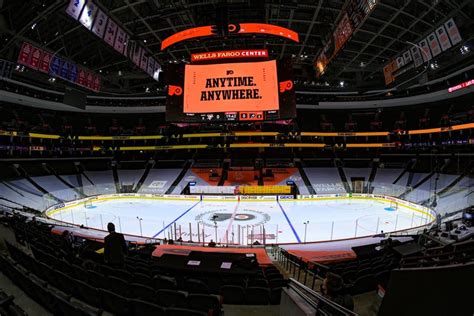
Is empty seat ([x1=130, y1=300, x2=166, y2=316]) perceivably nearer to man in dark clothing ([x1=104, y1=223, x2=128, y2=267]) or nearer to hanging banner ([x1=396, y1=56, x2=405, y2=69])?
man in dark clothing ([x1=104, y1=223, x2=128, y2=267])

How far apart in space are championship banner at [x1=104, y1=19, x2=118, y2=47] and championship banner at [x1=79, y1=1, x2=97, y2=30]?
830 millimetres

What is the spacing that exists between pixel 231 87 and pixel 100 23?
5955 mm

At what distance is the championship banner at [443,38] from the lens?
30.0 ft

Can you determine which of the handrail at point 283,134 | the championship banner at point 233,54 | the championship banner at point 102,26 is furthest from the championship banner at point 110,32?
the handrail at point 283,134

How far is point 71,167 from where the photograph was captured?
2869 centimetres

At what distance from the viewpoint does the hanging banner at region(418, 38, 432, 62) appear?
10.1 m

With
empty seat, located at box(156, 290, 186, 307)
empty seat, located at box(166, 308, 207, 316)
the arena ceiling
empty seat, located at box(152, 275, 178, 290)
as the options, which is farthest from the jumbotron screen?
empty seat, located at box(166, 308, 207, 316)

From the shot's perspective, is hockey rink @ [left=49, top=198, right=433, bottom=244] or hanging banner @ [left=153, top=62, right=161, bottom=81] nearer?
hockey rink @ [left=49, top=198, right=433, bottom=244]

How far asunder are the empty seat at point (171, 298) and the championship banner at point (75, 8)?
7.98 m

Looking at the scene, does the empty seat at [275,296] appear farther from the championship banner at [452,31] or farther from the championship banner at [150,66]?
the championship banner at [150,66]

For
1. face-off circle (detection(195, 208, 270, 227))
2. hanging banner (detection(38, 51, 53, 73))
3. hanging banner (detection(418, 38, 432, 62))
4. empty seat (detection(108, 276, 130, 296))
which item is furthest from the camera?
face-off circle (detection(195, 208, 270, 227))

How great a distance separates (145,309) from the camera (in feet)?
10.4

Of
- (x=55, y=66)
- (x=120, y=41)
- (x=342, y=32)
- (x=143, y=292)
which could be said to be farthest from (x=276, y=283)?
(x=55, y=66)

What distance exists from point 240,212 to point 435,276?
16.0 meters
